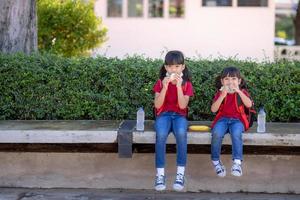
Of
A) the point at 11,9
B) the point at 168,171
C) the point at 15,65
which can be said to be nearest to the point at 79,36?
the point at 11,9

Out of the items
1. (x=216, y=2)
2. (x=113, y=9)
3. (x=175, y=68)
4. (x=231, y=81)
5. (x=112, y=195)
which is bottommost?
(x=112, y=195)

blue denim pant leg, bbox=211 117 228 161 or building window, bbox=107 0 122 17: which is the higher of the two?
building window, bbox=107 0 122 17

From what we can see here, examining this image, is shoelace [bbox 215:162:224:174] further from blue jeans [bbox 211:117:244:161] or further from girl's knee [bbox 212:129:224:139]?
girl's knee [bbox 212:129:224:139]

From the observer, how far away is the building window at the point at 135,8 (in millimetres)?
17172

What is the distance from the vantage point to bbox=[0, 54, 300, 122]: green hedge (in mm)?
6465

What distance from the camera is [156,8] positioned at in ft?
56.5

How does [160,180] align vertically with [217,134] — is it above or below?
below

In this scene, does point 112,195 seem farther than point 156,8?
No

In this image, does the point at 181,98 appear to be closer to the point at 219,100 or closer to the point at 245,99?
the point at 219,100

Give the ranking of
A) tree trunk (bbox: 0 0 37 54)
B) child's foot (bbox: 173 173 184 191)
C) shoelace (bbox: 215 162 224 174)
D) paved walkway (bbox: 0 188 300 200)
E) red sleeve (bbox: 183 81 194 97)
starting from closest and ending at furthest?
1. child's foot (bbox: 173 173 184 191)
2. shoelace (bbox: 215 162 224 174)
3. red sleeve (bbox: 183 81 194 97)
4. paved walkway (bbox: 0 188 300 200)
5. tree trunk (bbox: 0 0 37 54)

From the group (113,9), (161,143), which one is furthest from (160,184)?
(113,9)

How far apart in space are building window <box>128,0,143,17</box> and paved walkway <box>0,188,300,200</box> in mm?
11353


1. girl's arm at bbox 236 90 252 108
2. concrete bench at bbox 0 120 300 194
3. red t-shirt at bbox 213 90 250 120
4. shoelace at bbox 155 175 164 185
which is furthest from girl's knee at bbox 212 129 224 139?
shoelace at bbox 155 175 164 185

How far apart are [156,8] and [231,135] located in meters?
12.0
